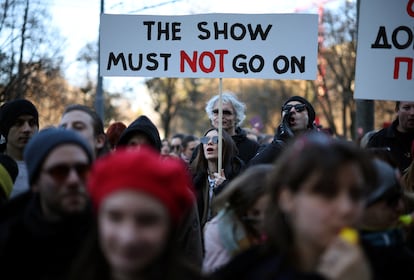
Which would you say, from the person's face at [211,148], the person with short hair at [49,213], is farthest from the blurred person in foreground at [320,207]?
the person's face at [211,148]

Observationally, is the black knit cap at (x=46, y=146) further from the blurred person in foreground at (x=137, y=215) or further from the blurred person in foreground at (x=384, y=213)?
the blurred person in foreground at (x=384, y=213)

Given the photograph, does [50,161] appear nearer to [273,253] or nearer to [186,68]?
[273,253]

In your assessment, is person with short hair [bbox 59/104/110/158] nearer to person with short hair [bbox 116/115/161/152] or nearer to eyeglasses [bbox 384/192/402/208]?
person with short hair [bbox 116/115/161/152]

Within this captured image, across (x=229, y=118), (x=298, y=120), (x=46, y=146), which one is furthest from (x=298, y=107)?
(x=46, y=146)

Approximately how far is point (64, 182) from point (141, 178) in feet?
2.57

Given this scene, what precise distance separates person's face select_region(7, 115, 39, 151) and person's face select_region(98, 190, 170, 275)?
3.51m

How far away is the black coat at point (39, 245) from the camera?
3285 mm

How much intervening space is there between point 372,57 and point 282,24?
1116mm

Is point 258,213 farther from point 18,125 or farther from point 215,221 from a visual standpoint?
point 18,125

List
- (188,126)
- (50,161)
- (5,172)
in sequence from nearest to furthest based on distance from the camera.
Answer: (50,161) < (5,172) < (188,126)

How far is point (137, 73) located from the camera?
7602mm

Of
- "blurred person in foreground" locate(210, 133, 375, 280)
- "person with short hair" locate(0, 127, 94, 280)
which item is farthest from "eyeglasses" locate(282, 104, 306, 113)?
"blurred person in foreground" locate(210, 133, 375, 280)

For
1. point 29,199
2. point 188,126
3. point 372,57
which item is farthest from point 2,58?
point 188,126

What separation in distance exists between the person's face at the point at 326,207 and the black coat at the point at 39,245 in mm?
1054
